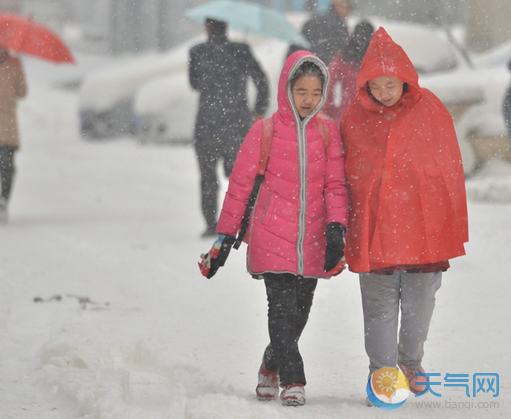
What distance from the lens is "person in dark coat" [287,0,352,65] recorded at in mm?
6152

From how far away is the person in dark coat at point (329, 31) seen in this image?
6.15m

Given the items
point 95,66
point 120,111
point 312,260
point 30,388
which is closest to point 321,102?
point 312,260

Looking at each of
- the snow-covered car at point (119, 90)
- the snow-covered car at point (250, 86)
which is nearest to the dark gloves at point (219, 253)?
the snow-covered car at point (250, 86)

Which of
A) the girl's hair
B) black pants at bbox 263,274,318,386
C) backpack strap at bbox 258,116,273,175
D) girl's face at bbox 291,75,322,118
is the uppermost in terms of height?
the girl's hair

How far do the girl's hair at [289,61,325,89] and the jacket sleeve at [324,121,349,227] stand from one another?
19 cm

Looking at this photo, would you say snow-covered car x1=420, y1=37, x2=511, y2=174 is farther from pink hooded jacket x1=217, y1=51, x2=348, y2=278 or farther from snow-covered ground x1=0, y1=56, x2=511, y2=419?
pink hooded jacket x1=217, y1=51, x2=348, y2=278

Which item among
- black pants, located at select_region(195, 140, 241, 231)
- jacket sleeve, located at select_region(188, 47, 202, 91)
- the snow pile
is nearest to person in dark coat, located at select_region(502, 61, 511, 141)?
the snow pile

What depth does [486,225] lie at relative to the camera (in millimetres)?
6172

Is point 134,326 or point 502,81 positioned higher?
point 502,81

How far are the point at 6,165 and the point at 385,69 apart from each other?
16.9 ft

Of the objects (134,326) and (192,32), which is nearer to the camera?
(134,326)

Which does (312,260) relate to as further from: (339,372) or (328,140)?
(339,372)

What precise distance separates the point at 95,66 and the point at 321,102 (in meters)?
24.6

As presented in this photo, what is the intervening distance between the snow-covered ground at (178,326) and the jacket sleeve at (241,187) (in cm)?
64
